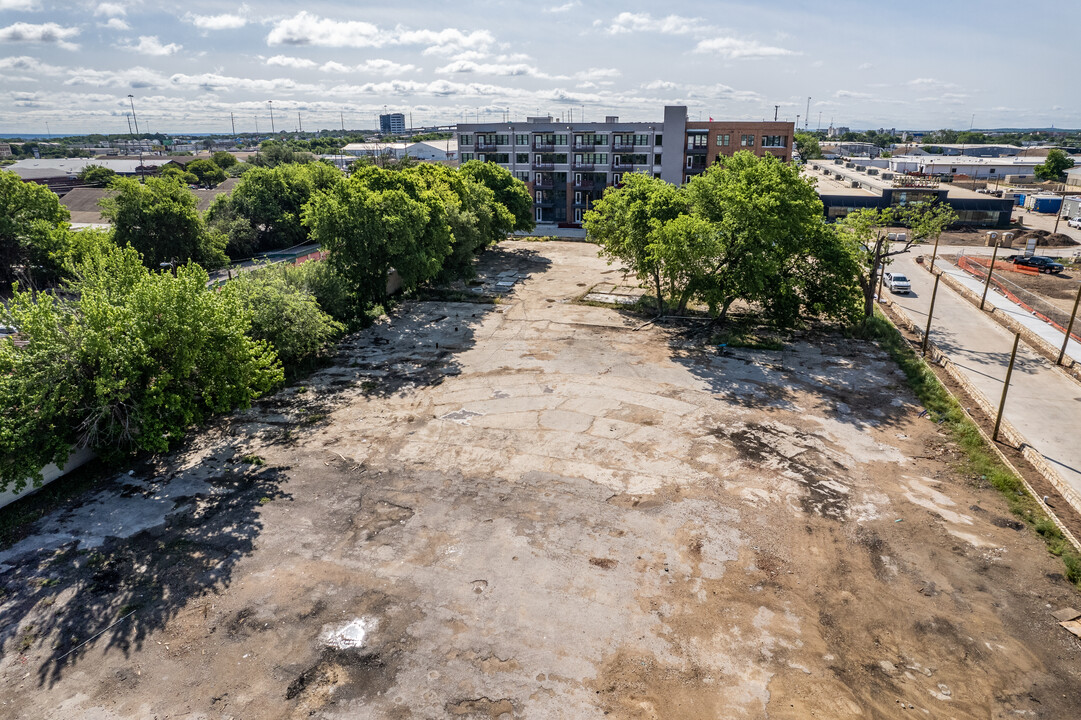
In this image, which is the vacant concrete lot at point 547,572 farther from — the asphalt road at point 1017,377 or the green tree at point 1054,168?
the green tree at point 1054,168

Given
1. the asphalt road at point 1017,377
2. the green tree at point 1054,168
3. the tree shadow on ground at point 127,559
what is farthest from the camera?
the green tree at point 1054,168

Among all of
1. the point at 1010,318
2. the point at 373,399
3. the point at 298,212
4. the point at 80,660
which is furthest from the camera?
the point at 298,212

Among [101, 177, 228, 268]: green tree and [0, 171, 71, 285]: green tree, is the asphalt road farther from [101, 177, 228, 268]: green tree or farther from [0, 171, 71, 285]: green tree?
[0, 171, 71, 285]: green tree

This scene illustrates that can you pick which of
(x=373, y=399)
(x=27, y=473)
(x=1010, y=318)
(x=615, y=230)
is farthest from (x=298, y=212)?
(x=1010, y=318)

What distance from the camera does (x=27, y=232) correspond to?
44844 mm

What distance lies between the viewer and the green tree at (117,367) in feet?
59.9

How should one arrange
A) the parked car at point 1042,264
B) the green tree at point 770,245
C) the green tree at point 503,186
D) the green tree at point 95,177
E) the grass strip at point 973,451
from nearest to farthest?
the grass strip at point 973,451
the green tree at point 770,245
the parked car at point 1042,264
the green tree at point 503,186
the green tree at point 95,177

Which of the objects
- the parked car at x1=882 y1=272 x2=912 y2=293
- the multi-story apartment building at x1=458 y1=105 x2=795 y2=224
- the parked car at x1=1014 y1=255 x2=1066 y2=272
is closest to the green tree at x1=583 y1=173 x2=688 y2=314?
the parked car at x1=882 y1=272 x2=912 y2=293

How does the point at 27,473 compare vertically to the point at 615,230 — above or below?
below

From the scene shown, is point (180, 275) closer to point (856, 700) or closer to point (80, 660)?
point (80, 660)

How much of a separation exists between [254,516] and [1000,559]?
77.5ft

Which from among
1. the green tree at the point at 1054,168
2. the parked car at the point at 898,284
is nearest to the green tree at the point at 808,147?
the green tree at the point at 1054,168

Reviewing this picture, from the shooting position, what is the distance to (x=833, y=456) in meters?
22.9

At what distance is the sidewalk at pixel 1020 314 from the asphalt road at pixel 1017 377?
1.35 metres
